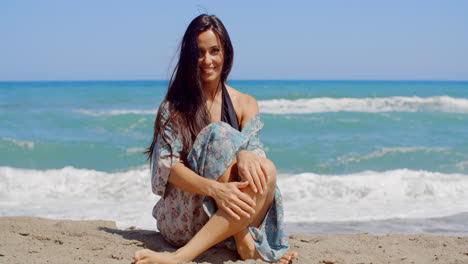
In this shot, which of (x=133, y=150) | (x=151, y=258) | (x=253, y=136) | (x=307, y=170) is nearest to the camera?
(x=151, y=258)

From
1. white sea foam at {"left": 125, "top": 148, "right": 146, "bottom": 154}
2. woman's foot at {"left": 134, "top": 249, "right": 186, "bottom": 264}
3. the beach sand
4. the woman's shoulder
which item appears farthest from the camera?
white sea foam at {"left": 125, "top": 148, "right": 146, "bottom": 154}

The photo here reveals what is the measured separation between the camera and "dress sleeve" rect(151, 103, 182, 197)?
2.66m

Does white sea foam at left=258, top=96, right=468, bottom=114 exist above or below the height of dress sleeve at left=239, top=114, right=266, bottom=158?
below

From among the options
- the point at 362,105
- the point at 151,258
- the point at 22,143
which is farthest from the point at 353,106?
the point at 151,258

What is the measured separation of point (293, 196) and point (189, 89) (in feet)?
11.2

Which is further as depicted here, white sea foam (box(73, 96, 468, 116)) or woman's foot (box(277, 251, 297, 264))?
white sea foam (box(73, 96, 468, 116))

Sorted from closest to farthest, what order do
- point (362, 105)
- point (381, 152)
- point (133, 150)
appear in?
point (381, 152) < point (133, 150) < point (362, 105)

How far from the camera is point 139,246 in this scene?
3.10 m

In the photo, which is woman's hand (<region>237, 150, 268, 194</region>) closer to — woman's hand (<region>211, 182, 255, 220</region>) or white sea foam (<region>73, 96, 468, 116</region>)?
woman's hand (<region>211, 182, 255, 220</region>)

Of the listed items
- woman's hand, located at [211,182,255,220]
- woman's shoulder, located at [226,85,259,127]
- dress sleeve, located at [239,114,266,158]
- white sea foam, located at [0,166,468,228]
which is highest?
woman's shoulder, located at [226,85,259,127]
